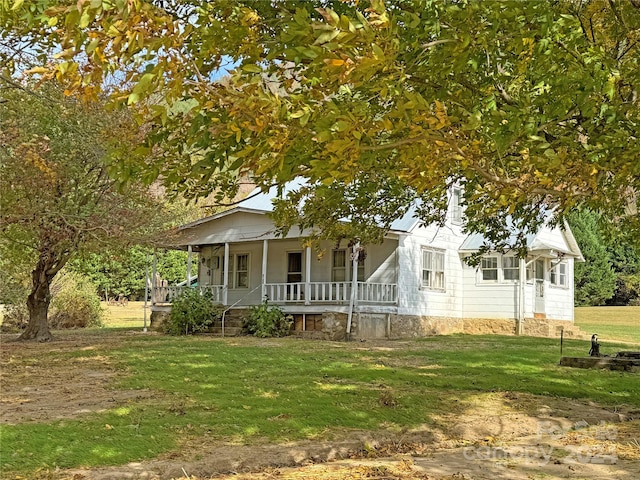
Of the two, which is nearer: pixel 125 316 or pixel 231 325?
pixel 231 325

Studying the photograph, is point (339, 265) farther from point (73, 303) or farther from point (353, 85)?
point (353, 85)

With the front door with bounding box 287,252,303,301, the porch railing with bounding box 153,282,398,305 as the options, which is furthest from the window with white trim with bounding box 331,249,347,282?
the front door with bounding box 287,252,303,301

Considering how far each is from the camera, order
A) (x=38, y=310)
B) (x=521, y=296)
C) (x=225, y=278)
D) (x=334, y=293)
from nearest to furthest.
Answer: (x=38, y=310)
(x=334, y=293)
(x=225, y=278)
(x=521, y=296)

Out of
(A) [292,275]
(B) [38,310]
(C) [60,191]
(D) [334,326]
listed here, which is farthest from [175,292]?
(C) [60,191]

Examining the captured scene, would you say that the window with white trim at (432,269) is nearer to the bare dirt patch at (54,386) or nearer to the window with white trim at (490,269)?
the window with white trim at (490,269)

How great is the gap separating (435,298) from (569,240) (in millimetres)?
7650

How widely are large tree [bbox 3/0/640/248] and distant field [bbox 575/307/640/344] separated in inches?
864

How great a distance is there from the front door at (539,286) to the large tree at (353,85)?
66.5 ft

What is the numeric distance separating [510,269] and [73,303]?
1739 centimetres

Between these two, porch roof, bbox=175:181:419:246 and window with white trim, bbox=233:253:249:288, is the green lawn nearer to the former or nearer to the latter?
porch roof, bbox=175:181:419:246

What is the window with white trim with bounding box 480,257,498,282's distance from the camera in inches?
995

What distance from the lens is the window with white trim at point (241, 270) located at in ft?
84.0

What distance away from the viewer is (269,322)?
70.3 feet

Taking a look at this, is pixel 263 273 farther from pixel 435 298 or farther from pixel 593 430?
pixel 593 430
